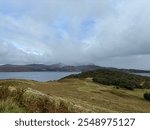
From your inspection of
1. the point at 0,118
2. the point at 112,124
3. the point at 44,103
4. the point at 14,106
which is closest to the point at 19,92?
the point at 44,103

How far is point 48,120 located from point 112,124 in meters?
1.19

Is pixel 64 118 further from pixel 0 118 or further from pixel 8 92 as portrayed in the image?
pixel 8 92

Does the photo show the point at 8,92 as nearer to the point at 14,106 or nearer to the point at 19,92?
the point at 19,92

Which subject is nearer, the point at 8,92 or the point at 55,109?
the point at 55,109

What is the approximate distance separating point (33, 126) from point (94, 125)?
44.3 inches

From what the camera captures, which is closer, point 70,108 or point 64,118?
point 64,118

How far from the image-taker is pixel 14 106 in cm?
960

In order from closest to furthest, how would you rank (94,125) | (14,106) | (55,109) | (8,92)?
(94,125), (14,106), (55,109), (8,92)

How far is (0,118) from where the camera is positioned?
654 cm

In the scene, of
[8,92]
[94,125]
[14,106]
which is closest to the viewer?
[94,125]

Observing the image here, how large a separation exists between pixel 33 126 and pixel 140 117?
2.01 meters

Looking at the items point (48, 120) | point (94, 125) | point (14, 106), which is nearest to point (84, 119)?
point (94, 125)

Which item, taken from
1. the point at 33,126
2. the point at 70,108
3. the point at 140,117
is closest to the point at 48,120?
the point at 33,126

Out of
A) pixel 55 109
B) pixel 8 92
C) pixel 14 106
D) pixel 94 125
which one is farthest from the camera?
pixel 8 92
